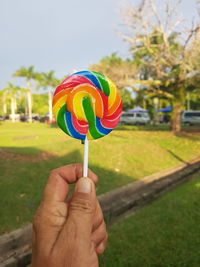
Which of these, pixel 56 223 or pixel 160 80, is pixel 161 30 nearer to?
pixel 160 80

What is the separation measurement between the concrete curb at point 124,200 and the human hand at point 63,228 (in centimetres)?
232

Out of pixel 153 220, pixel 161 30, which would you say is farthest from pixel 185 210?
pixel 161 30

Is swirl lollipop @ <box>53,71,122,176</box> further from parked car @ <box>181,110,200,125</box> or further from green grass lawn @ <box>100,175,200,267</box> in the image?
parked car @ <box>181,110,200,125</box>

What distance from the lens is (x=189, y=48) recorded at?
13398mm

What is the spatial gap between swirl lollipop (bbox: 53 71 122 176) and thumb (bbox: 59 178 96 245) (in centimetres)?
51

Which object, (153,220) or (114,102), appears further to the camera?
(153,220)

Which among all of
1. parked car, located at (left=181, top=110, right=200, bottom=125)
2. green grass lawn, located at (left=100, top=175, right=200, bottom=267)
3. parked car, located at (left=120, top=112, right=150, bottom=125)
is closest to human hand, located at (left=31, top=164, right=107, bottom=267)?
green grass lawn, located at (left=100, top=175, right=200, bottom=267)

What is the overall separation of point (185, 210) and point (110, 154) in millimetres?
5181

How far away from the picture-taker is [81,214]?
5.21ft

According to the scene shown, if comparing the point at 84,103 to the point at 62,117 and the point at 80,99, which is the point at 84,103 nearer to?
the point at 80,99

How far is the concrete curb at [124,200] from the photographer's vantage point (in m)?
Result: 3.54

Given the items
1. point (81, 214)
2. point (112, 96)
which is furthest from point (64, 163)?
point (81, 214)

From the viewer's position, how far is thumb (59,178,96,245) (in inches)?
59.8

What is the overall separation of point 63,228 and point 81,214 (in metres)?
0.15
